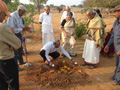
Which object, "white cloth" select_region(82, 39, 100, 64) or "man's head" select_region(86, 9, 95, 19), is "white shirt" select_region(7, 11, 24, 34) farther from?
"white cloth" select_region(82, 39, 100, 64)

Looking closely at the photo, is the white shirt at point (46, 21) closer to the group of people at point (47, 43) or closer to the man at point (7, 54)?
the group of people at point (47, 43)

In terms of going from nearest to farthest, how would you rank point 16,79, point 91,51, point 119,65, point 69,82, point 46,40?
Result: point 16,79
point 119,65
point 69,82
point 91,51
point 46,40

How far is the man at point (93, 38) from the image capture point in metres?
3.46

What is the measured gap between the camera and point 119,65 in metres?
2.81

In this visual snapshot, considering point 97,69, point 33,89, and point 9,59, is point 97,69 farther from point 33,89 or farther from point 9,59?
point 9,59

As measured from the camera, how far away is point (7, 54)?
1820 mm

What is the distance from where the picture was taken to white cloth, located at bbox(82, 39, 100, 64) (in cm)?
376

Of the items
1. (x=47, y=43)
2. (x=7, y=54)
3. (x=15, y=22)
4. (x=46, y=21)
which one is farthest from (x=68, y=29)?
(x=7, y=54)

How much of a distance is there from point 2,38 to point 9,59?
0.40 meters

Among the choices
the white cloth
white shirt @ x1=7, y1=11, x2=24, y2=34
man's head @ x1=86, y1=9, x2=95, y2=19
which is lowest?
the white cloth

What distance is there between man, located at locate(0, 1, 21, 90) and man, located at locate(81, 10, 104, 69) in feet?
7.94

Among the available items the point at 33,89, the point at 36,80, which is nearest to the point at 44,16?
the point at 36,80

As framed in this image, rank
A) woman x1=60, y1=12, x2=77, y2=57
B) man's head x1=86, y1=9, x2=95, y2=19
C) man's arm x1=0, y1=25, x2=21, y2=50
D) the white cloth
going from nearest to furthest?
man's arm x1=0, y1=25, x2=21, y2=50, man's head x1=86, y1=9, x2=95, y2=19, the white cloth, woman x1=60, y1=12, x2=77, y2=57

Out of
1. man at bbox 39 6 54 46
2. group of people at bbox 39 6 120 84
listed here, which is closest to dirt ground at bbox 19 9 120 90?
group of people at bbox 39 6 120 84
